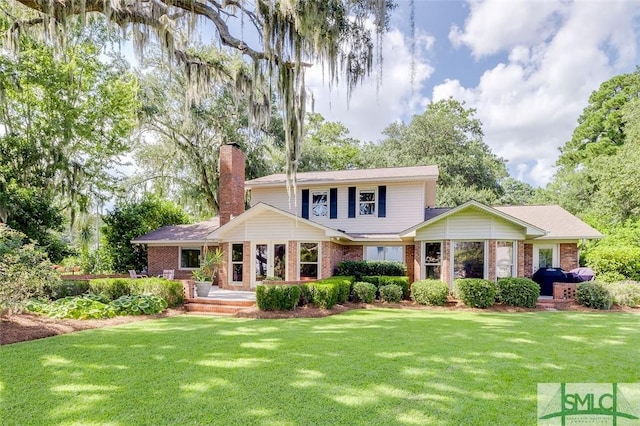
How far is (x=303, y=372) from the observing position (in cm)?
505

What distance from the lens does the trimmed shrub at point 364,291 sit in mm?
12719

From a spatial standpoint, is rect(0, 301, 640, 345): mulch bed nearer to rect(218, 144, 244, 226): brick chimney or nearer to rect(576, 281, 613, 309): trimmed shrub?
rect(576, 281, 613, 309): trimmed shrub

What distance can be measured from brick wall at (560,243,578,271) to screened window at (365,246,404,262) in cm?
677

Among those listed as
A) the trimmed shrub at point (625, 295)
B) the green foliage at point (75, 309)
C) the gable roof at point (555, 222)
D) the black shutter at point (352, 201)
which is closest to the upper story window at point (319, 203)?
the black shutter at point (352, 201)

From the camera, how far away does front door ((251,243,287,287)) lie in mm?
14758

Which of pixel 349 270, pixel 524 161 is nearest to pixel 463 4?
pixel 349 270

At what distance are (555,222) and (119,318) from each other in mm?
17157

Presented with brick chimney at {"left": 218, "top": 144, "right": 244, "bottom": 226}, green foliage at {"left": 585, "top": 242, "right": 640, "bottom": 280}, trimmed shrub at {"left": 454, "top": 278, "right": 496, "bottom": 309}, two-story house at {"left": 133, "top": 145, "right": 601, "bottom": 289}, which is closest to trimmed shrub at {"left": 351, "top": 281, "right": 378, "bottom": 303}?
two-story house at {"left": 133, "top": 145, "right": 601, "bottom": 289}

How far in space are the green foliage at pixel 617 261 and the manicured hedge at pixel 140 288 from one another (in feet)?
54.7

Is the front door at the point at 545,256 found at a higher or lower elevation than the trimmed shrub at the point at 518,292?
higher

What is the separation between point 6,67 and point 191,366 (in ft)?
50.9

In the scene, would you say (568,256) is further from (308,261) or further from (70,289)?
(70,289)

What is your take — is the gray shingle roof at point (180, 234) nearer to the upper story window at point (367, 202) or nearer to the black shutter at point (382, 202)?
the upper story window at point (367, 202)

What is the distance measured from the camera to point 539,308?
1193 cm
